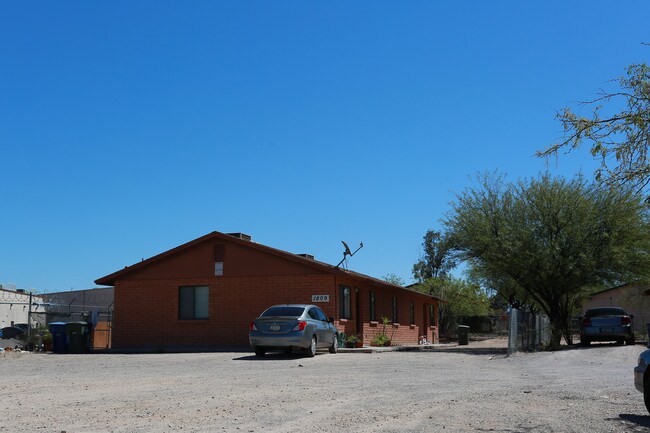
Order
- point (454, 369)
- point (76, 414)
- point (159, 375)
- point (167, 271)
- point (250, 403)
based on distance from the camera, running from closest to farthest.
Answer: point (76, 414) < point (250, 403) < point (159, 375) < point (454, 369) < point (167, 271)

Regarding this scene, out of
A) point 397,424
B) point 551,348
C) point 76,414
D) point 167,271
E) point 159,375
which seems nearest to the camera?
point 397,424

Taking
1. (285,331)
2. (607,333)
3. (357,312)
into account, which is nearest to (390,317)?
(357,312)

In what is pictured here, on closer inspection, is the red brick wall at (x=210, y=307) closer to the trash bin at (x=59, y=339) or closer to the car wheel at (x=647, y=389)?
the trash bin at (x=59, y=339)

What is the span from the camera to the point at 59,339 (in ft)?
86.3

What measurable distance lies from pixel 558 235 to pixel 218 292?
13116mm

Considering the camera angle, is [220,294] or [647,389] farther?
[220,294]

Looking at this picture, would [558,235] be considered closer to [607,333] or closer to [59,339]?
[607,333]

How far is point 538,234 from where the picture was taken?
2784 cm

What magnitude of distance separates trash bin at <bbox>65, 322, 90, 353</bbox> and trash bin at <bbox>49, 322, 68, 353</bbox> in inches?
6.1

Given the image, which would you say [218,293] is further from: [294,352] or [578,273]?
[578,273]

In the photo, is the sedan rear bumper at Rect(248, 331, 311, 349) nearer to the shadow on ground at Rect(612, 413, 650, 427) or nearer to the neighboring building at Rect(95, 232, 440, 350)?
the neighboring building at Rect(95, 232, 440, 350)

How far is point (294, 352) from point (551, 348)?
9983 millimetres

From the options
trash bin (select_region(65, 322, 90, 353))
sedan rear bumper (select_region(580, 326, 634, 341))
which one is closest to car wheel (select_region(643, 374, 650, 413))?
sedan rear bumper (select_region(580, 326, 634, 341))

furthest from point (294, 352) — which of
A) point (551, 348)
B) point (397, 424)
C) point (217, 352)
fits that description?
point (397, 424)
